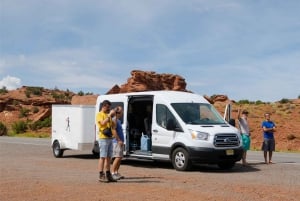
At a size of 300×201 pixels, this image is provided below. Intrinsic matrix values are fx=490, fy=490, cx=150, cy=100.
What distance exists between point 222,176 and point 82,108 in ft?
25.6

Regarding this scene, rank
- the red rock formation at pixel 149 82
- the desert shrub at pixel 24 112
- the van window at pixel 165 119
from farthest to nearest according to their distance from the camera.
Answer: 1. the desert shrub at pixel 24 112
2. the red rock formation at pixel 149 82
3. the van window at pixel 165 119

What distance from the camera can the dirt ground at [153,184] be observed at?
942 centimetres

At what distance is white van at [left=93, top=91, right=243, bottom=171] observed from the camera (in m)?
14.0

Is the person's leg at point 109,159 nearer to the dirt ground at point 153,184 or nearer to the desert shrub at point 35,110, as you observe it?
the dirt ground at point 153,184

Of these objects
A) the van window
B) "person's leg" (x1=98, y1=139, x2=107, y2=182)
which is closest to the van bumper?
the van window

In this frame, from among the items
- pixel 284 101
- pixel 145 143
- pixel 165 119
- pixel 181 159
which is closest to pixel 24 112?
pixel 284 101

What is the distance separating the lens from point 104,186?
35.2 ft

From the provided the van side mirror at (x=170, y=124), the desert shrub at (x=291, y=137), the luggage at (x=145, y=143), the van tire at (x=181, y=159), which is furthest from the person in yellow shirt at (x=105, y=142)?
the desert shrub at (x=291, y=137)

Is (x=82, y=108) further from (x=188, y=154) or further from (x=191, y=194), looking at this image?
(x=191, y=194)

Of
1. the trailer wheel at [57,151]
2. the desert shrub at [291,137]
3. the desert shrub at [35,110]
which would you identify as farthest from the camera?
the desert shrub at [35,110]

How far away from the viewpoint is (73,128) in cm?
1931

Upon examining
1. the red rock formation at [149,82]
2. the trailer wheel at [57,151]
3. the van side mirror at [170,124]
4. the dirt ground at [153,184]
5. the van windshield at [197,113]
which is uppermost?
the red rock formation at [149,82]

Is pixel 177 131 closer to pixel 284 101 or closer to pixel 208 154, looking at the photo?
pixel 208 154

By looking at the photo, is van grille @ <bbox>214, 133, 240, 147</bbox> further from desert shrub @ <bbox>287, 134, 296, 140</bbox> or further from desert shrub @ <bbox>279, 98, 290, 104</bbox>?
desert shrub @ <bbox>279, 98, 290, 104</bbox>
